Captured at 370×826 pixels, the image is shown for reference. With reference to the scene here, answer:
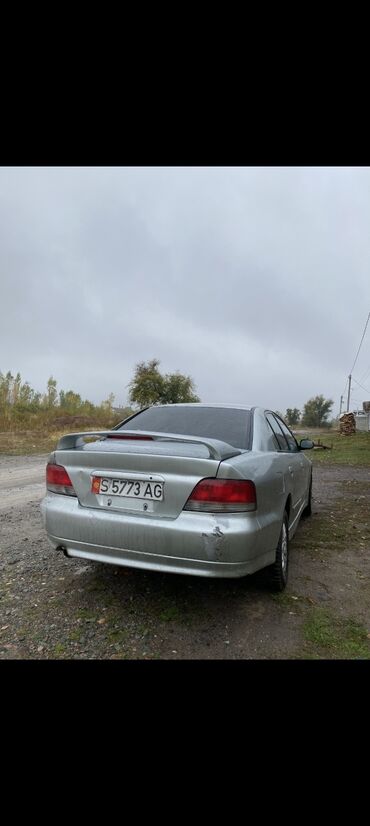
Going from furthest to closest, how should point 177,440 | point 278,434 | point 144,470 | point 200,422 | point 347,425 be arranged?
point 347,425 → point 278,434 → point 200,422 → point 177,440 → point 144,470

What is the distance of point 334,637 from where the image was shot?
7.91 feet

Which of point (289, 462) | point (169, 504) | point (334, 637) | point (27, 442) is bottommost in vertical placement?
point (334, 637)

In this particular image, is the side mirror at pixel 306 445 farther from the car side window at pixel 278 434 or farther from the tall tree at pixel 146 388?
the tall tree at pixel 146 388

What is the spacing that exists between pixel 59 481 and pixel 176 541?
0.97 meters

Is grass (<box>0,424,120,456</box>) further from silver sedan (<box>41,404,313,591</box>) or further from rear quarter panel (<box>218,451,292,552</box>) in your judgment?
rear quarter panel (<box>218,451,292,552</box>)

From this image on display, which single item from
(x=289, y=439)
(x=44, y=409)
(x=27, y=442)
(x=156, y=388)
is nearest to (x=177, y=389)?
(x=156, y=388)

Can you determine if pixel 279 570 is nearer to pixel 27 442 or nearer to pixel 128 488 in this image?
pixel 128 488

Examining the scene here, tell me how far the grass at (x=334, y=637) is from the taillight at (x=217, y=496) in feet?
3.02

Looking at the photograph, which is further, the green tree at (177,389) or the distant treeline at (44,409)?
the green tree at (177,389)

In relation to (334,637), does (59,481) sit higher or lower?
higher

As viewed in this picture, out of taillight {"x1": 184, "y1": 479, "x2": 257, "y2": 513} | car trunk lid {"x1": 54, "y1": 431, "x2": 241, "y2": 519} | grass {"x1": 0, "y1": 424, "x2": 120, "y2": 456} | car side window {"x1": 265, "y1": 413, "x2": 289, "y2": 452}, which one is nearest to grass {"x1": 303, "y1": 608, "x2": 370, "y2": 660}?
taillight {"x1": 184, "y1": 479, "x2": 257, "y2": 513}

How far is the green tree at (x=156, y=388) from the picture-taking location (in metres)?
34.0

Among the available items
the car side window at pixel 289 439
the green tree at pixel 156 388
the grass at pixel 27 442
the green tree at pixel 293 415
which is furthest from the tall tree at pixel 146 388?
the green tree at pixel 293 415
